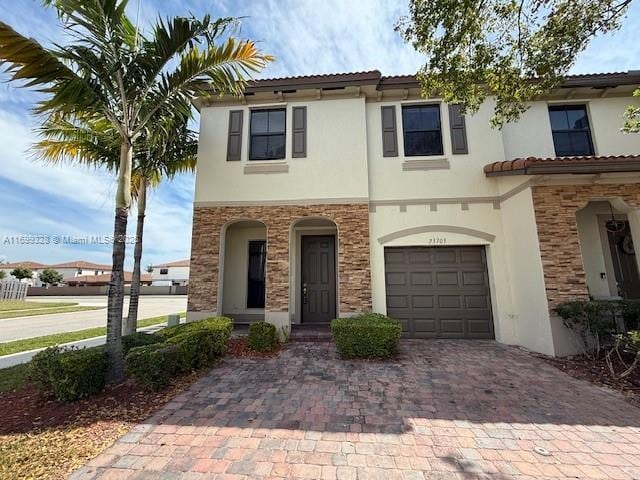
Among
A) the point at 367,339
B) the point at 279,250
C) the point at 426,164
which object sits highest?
the point at 426,164

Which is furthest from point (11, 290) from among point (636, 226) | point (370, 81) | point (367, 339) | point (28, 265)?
point (28, 265)

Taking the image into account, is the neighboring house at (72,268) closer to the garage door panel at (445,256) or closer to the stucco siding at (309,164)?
the stucco siding at (309,164)

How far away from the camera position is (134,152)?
7.90 meters

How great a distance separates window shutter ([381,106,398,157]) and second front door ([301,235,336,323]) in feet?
10.7

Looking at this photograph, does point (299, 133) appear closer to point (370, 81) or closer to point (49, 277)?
point (370, 81)

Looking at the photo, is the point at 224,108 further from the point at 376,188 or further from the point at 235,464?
the point at 235,464

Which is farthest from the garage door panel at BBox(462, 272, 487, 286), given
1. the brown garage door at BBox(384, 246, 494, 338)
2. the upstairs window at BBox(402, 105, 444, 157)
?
the upstairs window at BBox(402, 105, 444, 157)

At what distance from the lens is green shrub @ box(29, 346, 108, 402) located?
13.4 ft

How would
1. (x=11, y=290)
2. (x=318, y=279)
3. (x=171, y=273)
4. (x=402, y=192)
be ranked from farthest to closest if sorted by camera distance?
(x=171, y=273)
(x=11, y=290)
(x=318, y=279)
(x=402, y=192)

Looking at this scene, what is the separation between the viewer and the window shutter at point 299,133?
8.56 m

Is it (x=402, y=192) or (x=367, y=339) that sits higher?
(x=402, y=192)

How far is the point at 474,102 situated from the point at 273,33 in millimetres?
5155

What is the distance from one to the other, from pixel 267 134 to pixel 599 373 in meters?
9.69

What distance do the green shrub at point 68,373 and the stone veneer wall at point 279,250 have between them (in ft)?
11.7
